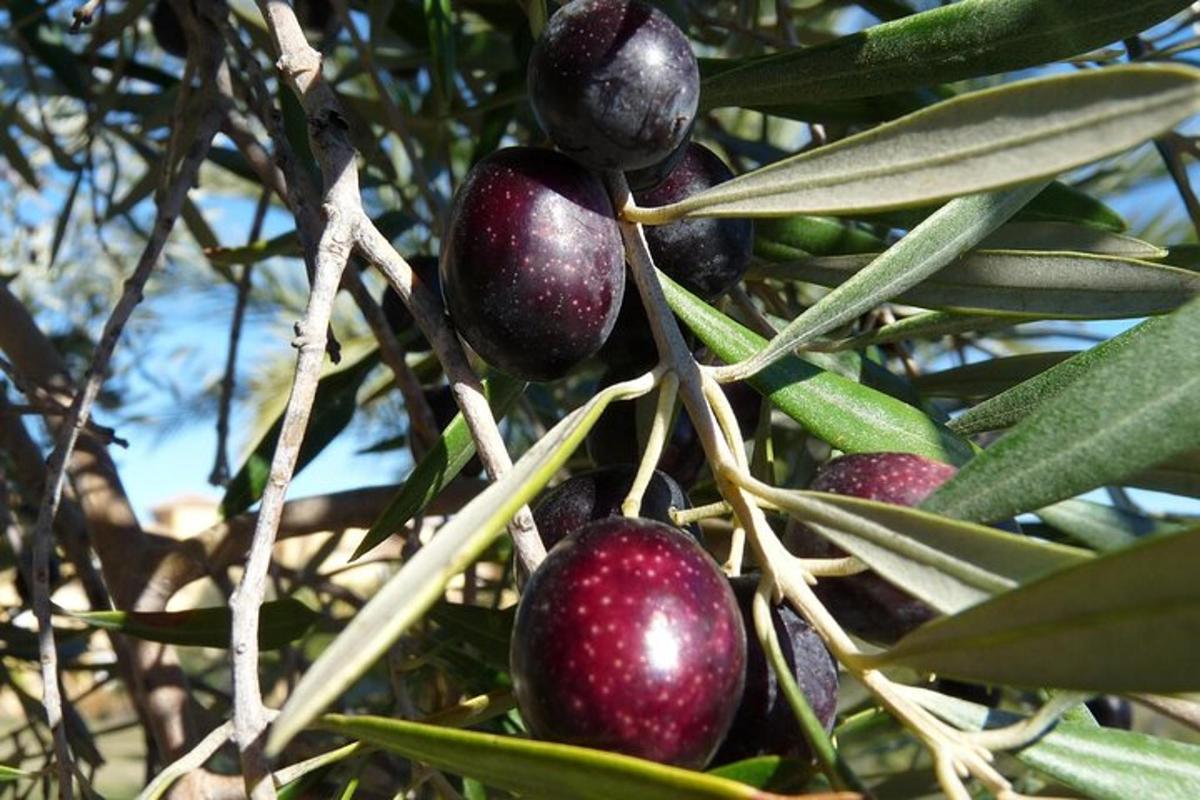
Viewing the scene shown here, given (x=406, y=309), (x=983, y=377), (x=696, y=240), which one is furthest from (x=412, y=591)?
(x=406, y=309)

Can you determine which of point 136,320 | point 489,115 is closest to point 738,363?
point 489,115

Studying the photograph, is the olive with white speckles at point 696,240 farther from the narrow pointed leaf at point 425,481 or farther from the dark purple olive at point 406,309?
the dark purple olive at point 406,309

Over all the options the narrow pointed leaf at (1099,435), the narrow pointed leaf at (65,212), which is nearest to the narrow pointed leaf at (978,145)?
the narrow pointed leaf at (1099,435)

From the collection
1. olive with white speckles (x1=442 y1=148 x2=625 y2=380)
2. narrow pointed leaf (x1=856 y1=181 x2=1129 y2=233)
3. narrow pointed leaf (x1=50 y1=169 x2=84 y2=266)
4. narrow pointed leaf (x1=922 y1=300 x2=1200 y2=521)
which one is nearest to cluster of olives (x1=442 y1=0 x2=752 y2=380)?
olive with white speckles (x1=442 y1=148 x2=625 y2=380)

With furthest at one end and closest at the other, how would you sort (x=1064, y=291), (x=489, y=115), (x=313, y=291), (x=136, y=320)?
1. (x=136, y=320)
2. (x=489, y=115)
3. (x=1064, y=291)
4. (x=313, y=291)

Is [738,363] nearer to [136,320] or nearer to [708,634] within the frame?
[708,634]

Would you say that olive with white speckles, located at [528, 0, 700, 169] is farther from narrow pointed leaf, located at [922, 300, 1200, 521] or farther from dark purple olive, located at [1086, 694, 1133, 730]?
dark purple olive, located at [1086, 694, 1133, 730]
